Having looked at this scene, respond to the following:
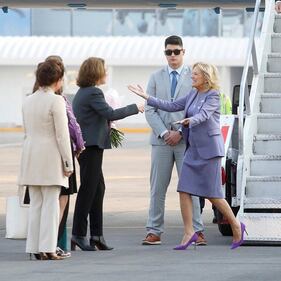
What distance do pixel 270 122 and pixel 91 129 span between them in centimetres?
247

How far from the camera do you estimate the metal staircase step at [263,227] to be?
43.2 feet

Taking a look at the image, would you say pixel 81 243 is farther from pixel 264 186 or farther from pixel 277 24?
pixel 277 24

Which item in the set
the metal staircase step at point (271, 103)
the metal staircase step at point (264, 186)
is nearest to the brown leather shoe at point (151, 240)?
the metal staircase step at point (264, 186)

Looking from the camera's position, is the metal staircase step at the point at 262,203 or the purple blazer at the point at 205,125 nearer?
the purple blazer at the point at 205,125

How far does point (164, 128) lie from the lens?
13.6 meters

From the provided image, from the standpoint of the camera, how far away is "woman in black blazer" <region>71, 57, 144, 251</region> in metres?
13.0

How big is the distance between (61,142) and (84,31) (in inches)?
2326

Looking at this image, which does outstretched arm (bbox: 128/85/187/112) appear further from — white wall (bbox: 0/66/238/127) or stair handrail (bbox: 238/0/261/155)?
white wall (bbox: 0/66/238/127)

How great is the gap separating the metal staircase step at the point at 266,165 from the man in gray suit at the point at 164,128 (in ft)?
2.87

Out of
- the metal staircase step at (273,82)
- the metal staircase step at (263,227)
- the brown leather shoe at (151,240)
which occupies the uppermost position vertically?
the metal staircase step at (273,82)

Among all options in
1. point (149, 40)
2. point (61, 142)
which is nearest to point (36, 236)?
point (61, 142)

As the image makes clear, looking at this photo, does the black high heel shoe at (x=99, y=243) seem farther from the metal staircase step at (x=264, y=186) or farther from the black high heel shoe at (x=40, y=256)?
the metal staircase step at (x=264, y=186)

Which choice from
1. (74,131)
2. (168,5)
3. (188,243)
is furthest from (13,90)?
(74,131)

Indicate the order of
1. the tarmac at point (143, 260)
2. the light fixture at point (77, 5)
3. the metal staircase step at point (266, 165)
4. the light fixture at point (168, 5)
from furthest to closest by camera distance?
the light fixture at point (77, 5)
the light fixture at point (168, 5)
the metal staircase step at point (266, 165)
the tarmac at point (143, 260)
